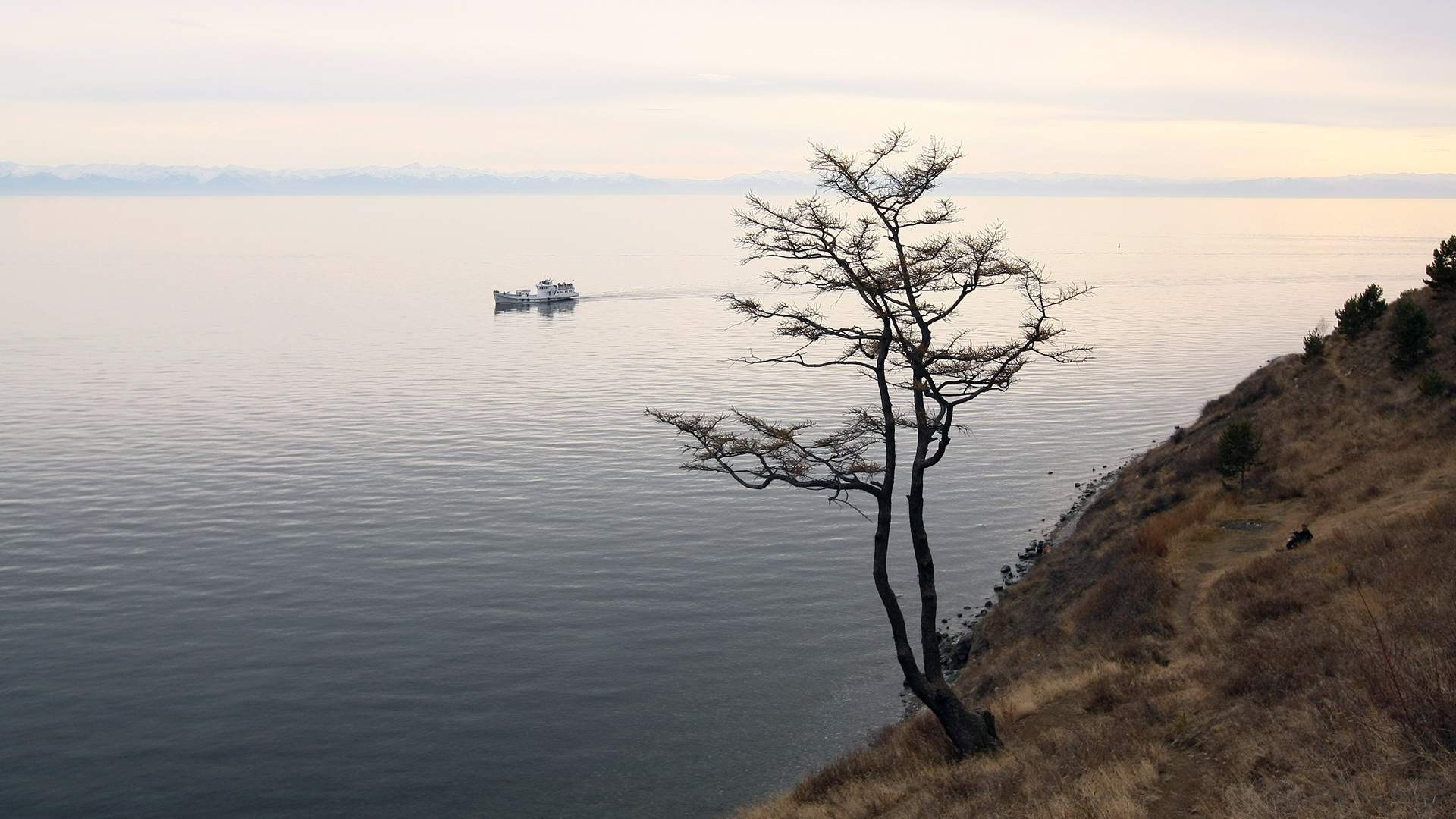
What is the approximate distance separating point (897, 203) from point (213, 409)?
67.5 metres

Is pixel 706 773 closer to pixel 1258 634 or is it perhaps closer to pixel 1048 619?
pixel 1048 619

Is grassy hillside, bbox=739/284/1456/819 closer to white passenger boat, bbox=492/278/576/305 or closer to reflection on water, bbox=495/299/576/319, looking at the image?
reflection on water, bbox=495/299/576/319

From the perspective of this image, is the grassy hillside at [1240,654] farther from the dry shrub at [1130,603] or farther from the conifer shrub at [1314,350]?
the conifer shrub at [1314,350]

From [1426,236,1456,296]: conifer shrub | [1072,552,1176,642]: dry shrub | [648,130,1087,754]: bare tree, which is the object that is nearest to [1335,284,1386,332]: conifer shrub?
[1426,236,1456,296]: conifer shrub

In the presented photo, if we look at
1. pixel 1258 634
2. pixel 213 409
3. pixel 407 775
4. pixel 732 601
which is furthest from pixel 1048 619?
pixel 213 409

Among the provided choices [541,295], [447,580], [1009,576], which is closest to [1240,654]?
[1009,576]

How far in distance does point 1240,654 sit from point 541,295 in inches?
5569

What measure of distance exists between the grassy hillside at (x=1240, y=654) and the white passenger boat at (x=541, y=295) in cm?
12092

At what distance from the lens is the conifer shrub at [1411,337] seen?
3972 cm

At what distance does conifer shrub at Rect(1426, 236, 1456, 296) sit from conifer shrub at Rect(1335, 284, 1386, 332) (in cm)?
212

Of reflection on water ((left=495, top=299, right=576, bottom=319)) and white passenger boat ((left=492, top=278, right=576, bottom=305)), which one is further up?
white passenger boat ((left=492, top=278, right=576, bottom=305))

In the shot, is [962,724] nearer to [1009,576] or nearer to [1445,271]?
[1009,576]

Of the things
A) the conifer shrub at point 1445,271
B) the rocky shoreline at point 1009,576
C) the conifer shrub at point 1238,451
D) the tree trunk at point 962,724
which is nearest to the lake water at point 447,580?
the rocky shoreline at point 1009,576

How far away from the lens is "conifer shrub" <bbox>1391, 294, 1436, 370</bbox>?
130ft
